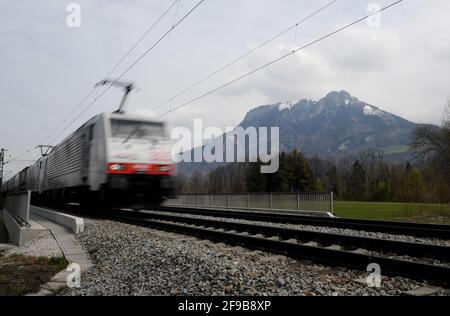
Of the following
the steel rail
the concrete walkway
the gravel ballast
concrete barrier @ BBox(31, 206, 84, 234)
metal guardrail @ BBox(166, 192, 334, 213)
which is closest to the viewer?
the gravel ballast

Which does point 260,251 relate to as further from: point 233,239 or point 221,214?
point 221,214

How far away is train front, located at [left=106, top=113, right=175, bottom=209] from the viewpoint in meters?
14.6

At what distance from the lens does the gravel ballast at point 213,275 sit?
5277 mm

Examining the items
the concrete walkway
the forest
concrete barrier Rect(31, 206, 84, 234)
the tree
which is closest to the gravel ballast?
the concrete walkway

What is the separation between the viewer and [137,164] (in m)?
15.0

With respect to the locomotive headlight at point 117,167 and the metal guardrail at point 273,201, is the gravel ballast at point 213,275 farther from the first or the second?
the metal guardrail at point 273,201

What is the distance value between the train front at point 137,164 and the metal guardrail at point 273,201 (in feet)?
3.78

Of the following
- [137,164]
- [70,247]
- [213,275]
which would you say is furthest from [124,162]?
[213,275]

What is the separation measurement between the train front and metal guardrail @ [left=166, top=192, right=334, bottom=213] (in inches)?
45.3

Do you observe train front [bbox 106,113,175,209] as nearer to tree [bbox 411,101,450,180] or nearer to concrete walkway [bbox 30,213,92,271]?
concrete walkway [bbox 30,213,92,271]

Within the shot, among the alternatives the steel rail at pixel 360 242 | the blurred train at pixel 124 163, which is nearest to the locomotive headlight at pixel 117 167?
the blurred train at pixel 124 163

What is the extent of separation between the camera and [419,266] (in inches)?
228

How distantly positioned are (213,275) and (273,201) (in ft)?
Result: 52.8
